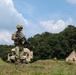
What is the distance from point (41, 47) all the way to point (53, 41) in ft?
14.2

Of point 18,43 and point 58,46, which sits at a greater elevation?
point 58,46

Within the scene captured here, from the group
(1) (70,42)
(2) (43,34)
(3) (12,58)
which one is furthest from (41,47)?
(3) (12,58)

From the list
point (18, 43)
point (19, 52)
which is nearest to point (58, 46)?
point (18, 43)

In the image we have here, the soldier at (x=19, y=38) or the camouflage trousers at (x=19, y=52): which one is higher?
the soldier at (x=19, y=38)

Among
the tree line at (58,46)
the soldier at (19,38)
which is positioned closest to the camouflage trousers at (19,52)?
the soldier at (19,38)

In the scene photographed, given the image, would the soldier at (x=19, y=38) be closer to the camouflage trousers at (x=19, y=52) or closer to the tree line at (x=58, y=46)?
the camouflage trousers at (x=19, y=52)

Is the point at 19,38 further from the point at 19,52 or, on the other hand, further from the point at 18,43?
the point at 19,52

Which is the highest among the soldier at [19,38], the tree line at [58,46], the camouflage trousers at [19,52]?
the tree line at [58,46]

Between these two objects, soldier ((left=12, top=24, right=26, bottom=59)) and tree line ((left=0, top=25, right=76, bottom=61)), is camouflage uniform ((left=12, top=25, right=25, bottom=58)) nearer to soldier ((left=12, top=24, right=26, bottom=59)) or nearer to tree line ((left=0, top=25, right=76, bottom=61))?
soldier ((left=12, top=24, right=26, bottom=59))

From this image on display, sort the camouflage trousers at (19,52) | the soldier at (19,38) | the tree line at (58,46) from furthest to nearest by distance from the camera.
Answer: the tree line at (58,46), the soldier at (19,38), the camouflage trousers at (19,52)

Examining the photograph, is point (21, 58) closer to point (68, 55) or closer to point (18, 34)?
point (18, 34)

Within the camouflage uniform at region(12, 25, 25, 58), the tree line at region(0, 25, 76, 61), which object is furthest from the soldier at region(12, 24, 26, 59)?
the tree line at region(0, 25, 76, 61)

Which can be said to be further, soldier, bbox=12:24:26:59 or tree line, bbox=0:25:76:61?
tree line, bbox=0:25:76:61

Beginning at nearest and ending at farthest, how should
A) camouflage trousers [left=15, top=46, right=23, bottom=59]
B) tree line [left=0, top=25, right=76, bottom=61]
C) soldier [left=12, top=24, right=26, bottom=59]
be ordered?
1. camouflage trousers [left=15, top=46, right=23, bottom=59]
2. soldier [left=12, top=24, right=26, bottom=59]
3. tree line [left=0, top=25, right=76, bottom=61]
